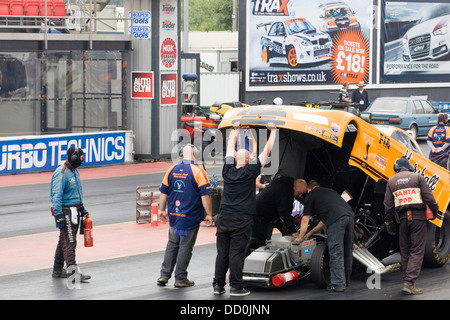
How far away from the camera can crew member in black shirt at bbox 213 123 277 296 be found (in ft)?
34.2

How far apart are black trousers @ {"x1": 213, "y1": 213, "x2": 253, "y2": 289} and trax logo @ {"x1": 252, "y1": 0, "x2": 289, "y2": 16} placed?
2653 cm

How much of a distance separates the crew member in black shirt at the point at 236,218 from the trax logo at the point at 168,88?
1562 centimetres

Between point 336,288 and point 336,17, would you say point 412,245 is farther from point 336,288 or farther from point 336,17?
point 336,17

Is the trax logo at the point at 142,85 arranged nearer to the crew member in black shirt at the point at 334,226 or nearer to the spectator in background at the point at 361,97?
the spectator in background at the point at 361,97

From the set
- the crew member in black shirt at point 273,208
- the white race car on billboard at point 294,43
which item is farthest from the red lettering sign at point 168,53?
the crew member in black shirt at point 273,208

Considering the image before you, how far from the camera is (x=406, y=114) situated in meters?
29.6

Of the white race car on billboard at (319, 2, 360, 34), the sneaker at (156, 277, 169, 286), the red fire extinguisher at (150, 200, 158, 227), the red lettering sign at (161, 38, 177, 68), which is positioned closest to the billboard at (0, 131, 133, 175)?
the red lettering sign at (161, 38, 177, 68)

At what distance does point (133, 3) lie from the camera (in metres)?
25.3

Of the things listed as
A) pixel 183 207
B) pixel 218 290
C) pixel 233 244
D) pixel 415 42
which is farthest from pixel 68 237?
pixel 415 42

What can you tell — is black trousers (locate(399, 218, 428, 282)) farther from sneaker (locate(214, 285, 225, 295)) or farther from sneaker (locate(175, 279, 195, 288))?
sneaker (locate(175, 279, 195, 288))

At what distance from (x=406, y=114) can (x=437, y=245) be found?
17563mm

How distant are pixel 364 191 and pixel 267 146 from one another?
233cm

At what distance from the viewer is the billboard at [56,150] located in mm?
22672
